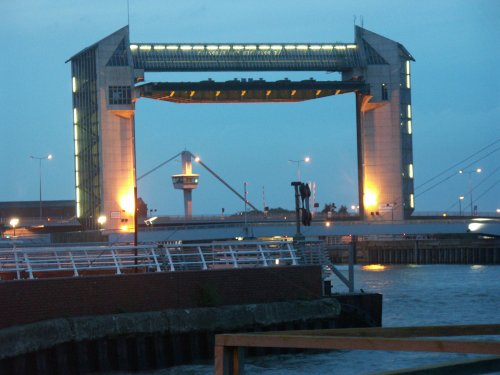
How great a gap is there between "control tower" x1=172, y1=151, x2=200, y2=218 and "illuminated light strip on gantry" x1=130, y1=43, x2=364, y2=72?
20.3m

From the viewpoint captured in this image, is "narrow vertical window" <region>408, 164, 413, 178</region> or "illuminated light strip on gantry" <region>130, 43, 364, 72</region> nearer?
"illuminated light strip on gantry" <region>130, 43, 364, 72</region>

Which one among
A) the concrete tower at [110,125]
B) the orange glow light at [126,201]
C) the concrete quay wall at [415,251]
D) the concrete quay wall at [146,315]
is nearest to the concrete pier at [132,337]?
the concrete quay wall at [146,315]

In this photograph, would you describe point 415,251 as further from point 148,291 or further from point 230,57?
point 148,291

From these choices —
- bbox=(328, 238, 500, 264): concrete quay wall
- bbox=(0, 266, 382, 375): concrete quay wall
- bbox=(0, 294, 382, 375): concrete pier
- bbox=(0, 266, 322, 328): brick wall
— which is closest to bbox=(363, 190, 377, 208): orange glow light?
bbox=(328, 238, 500, 264): concrete quay wall

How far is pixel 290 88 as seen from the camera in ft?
271

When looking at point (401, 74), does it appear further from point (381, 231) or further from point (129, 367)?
point (129, 367)

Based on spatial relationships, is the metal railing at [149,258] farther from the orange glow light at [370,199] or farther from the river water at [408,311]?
the orange glow light at [370,199]

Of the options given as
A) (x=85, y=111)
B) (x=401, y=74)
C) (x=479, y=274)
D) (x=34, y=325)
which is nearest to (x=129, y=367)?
(x=34, y=325)

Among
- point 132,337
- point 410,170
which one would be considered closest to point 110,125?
point 410,170

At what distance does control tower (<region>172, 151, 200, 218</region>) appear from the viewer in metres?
106

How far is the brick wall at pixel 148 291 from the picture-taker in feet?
73.5

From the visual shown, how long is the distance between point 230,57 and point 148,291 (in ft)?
208

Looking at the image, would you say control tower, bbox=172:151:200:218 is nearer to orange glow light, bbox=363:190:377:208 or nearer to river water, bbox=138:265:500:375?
orange glow light, bbox=363:190:377:208

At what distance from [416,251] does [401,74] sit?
649 inches
